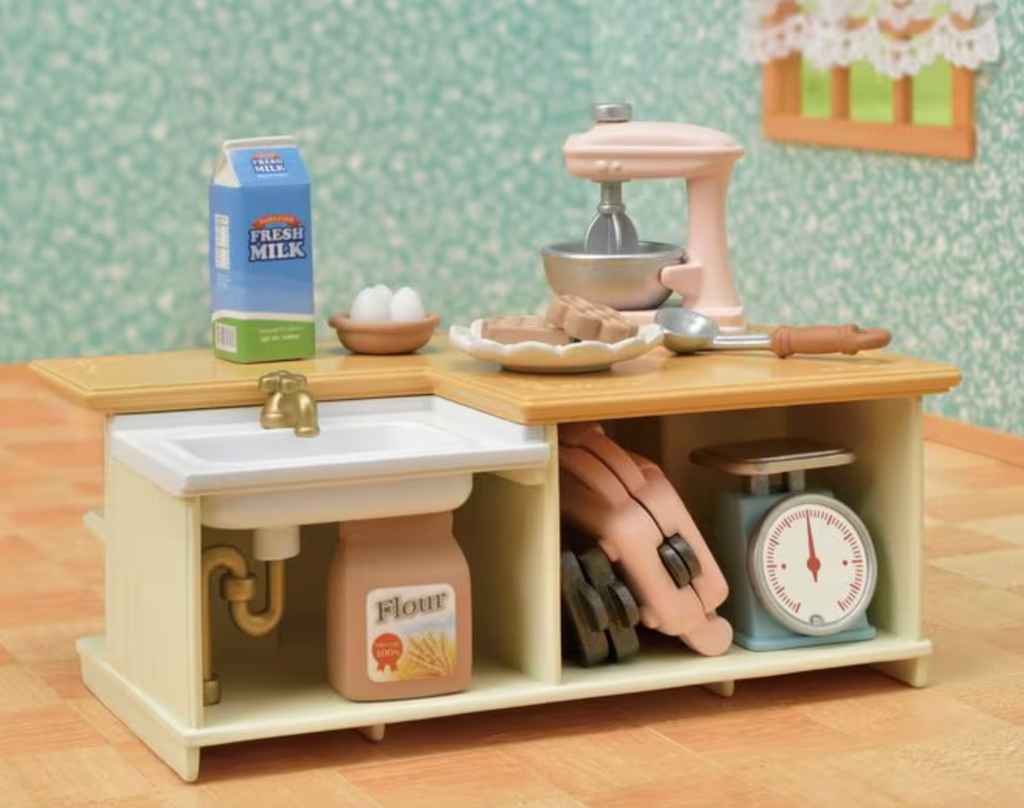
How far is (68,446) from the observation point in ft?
15.3

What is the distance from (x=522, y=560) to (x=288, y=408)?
36 centimetres

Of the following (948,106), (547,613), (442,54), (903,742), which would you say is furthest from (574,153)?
(442,54)

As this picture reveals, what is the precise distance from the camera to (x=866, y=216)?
4852mm

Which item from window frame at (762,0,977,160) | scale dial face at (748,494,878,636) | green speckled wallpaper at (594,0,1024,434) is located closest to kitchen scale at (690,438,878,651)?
scale dial face at (748,494,878,636)

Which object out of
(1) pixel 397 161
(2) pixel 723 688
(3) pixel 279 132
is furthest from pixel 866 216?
(2) pixel 723 688

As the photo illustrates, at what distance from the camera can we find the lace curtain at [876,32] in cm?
438

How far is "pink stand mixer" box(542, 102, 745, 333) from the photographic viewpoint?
9.42ft

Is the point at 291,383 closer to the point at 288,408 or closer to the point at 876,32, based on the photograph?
the point at 288,408

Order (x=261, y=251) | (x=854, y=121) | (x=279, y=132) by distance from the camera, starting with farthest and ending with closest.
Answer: (x=279, y=132) → (x=854, y=121) → (x=261, y=251)

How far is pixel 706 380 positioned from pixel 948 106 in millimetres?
2405

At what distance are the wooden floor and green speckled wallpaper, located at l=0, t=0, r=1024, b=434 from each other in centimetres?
204

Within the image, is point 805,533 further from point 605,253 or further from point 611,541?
point 605,253

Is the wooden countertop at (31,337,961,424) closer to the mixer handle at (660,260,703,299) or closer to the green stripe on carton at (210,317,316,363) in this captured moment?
the green stripe on carton at (210,317,316,363)

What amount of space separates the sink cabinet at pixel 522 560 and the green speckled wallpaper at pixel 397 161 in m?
1.94
